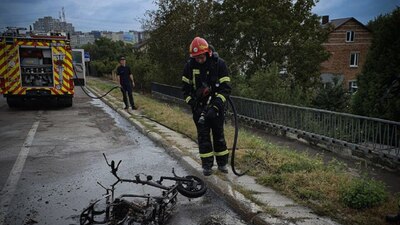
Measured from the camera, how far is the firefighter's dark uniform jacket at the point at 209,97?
530 cm

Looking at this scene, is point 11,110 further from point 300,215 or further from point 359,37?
point 359,37

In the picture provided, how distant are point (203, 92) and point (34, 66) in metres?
10.6

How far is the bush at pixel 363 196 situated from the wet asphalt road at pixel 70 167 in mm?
1280

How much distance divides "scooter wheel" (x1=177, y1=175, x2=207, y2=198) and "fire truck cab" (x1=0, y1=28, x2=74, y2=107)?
10.8m

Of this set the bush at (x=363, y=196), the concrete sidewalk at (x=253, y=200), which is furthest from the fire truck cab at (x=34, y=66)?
the bush at (x=363, y=196)

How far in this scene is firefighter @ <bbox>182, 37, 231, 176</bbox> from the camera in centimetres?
523

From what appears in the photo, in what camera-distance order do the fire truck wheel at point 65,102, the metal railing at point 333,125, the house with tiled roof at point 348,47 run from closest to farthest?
1. the metal railing at point 333,125
2. the fire truck wheel at point 65,102
3. the house with tiled roof at point 348,47

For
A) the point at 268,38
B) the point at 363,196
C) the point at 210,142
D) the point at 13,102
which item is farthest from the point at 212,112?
the point at 268,38

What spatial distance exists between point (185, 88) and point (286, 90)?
358 inches

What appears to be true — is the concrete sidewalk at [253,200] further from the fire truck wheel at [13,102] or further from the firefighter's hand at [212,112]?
the fire truck wheel at [13,102]

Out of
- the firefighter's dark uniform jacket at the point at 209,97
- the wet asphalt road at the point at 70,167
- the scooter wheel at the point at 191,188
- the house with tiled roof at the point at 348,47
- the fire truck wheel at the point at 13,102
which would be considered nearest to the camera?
the wet asphalt road at the point at 70,167

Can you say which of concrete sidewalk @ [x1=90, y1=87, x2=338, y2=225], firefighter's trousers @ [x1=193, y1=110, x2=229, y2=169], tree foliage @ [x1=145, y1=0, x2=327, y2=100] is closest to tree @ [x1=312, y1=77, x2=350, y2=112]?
tree foliage @ [x1=145, y1=0, x2=327, y2=100]

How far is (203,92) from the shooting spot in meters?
5.29

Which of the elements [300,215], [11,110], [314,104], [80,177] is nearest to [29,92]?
[11,110]
